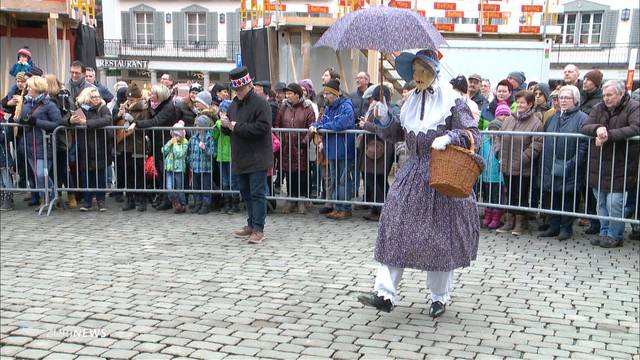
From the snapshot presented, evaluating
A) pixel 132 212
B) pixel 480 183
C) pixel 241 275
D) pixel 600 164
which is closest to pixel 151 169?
pixel 132 212

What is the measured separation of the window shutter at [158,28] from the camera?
42.7m

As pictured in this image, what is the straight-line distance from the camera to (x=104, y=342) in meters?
4.55

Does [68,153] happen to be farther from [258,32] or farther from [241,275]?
[258,32]

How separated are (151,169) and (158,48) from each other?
34813mm

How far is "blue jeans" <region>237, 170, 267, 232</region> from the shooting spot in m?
7.52

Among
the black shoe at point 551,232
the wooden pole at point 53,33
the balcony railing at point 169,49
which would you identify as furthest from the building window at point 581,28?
the black shoe at point 551,232

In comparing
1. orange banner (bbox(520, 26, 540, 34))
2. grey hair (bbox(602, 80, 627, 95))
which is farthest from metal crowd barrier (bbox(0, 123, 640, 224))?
orange banner (bbox(520, 26, 540, 34))

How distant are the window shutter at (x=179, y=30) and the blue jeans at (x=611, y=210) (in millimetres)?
37779

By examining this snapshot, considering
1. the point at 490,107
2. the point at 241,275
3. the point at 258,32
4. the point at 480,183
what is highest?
the point at 258,32

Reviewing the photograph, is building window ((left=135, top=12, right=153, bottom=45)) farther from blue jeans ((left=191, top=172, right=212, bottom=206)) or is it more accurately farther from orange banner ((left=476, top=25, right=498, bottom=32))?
blue jeans ((left=191, top=172, right=212, bottom=206))

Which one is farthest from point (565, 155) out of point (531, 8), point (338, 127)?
point (531, 8)

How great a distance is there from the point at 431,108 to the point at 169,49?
39.7 meters

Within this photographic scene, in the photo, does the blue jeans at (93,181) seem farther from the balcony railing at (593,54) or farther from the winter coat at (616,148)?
the balcony railing at (593,54)

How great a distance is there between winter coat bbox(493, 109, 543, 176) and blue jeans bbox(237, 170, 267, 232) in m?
3.02
